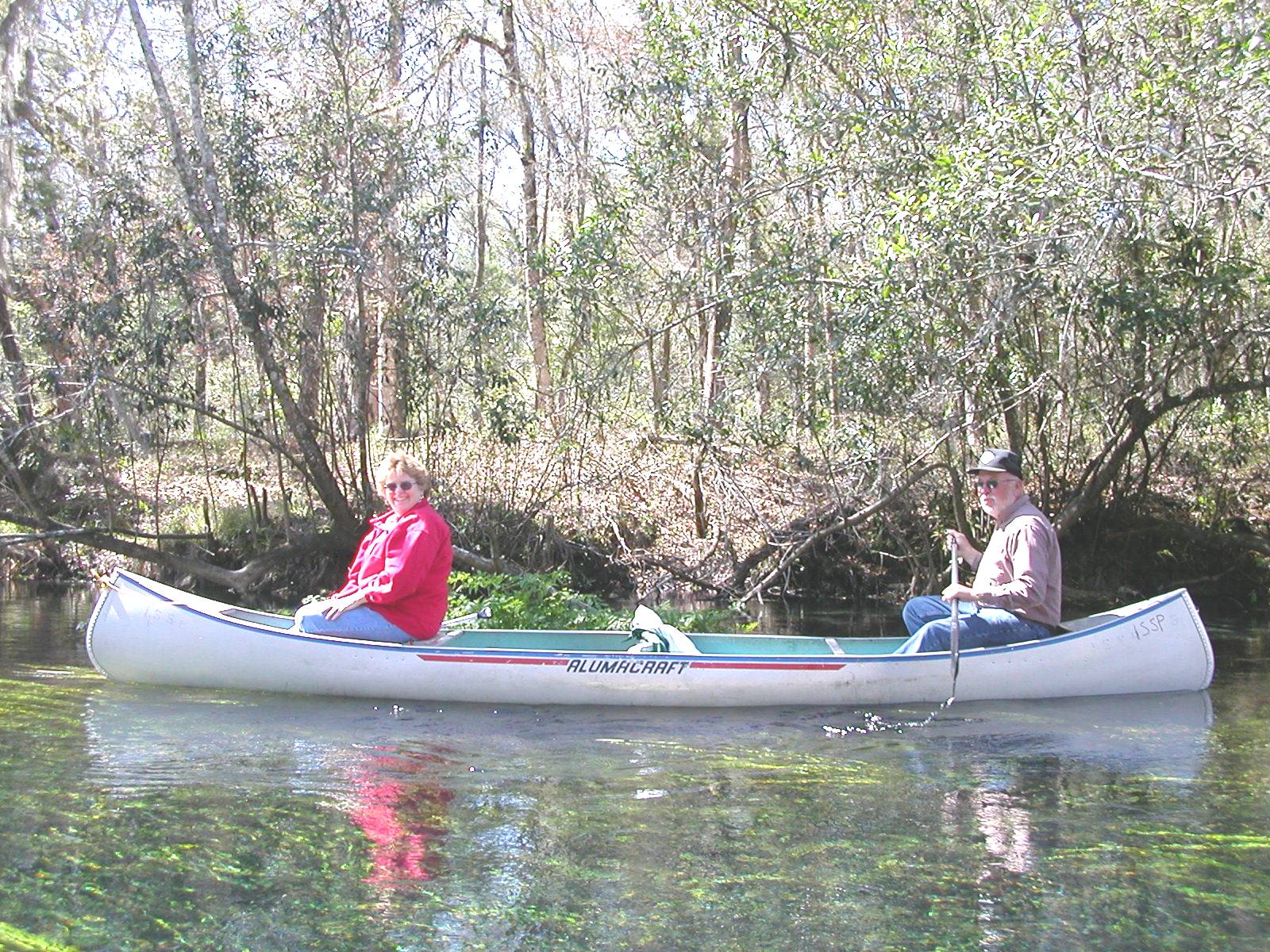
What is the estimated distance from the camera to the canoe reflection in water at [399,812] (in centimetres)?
492

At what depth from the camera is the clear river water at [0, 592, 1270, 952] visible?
436cm

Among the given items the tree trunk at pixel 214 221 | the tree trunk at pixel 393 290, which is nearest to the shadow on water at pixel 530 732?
the tree trunk at pixel 214 221

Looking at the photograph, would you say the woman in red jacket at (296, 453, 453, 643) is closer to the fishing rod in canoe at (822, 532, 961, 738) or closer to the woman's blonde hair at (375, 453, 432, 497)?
the woman's blonde hair at (375, 453, 432, 497)

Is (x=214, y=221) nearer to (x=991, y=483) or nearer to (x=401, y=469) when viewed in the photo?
(x=401, y=469)

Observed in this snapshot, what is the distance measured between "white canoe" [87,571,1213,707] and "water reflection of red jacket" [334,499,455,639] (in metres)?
0.19

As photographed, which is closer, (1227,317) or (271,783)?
(271,783)

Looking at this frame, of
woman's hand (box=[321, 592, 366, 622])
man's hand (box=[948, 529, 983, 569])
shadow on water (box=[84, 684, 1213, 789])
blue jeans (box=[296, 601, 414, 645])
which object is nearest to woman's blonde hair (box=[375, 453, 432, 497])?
woman's hand (box=[321, 592, 366, 622])

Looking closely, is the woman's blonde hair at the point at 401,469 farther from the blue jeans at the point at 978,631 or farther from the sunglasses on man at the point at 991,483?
the sunglasses on man at the point at 991,483

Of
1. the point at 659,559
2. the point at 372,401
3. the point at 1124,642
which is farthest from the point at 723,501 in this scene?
the point at 1124,642

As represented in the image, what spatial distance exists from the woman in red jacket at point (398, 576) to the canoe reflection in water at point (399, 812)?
4.16ft

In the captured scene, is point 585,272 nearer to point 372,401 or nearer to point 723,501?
point 723,501

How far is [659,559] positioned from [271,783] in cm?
750

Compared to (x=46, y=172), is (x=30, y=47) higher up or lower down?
higher up

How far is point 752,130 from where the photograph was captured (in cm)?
1410
